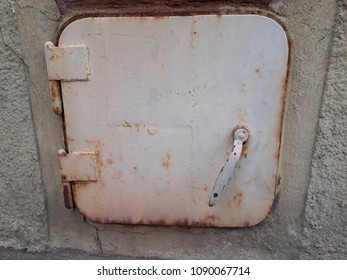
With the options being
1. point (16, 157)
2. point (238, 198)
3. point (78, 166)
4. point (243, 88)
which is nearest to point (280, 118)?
point (243, 88)

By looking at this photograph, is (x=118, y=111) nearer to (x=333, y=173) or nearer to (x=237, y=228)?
(x=237, y=228)

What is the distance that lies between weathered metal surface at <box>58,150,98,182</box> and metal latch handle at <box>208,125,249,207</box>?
33cm

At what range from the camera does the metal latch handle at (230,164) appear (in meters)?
0.96

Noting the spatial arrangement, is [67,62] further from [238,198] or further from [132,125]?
[238,198]

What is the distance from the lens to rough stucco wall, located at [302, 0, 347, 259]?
0.95 m

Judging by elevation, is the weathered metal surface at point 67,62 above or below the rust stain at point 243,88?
above

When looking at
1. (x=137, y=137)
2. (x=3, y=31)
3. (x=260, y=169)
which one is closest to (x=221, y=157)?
(x=260, y=169)

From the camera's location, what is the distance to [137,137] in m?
1.01

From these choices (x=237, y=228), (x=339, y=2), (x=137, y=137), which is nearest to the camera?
(x=339, y=2)

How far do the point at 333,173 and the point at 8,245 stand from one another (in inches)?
39.6

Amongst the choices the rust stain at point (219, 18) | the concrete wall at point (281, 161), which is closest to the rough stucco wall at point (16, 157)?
the concrete wall at point (281, 161)

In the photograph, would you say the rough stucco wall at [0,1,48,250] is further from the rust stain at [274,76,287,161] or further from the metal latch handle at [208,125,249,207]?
the rust stain at [274,76,287,161]

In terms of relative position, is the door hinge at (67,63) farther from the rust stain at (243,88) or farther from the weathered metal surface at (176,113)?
the rust stain at (243,88)

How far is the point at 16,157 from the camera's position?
1.11m
